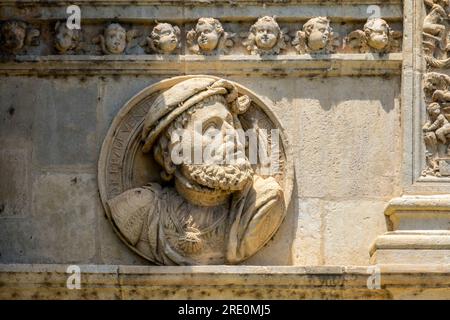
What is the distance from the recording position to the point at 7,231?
12578mm

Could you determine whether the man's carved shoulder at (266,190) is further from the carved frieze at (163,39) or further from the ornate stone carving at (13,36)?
the ornate stone carving at (13,36)

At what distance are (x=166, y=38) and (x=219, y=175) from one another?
1.06 metres

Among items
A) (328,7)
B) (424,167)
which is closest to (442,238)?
(424,167)

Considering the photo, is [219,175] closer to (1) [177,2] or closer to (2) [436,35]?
(1) [177,2]

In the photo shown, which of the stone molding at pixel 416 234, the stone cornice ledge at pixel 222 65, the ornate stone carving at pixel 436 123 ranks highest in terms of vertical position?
the stone cornice ledge at pixel 222 65

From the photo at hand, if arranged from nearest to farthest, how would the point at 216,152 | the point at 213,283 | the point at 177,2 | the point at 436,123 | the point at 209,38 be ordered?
the point at 213,283
the point at 216,152
the point at 436,123
the point at 209,38
the point at 177,2

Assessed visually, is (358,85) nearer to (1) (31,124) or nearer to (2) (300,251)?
(2) (300,251)

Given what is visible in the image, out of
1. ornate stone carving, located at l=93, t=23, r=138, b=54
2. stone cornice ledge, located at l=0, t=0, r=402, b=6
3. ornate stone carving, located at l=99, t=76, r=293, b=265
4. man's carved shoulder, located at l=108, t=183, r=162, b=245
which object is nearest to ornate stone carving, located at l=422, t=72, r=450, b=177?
stone cornice ledge, located at l=0, t=0, r=402, b=6

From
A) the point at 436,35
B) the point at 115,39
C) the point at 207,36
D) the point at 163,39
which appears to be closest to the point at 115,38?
the point at 115,39

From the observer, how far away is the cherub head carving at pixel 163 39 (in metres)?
12.7

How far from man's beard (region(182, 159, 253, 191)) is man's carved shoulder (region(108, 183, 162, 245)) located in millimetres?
321

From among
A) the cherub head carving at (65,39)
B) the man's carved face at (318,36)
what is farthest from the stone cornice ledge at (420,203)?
the cherub head carving at (65,39)

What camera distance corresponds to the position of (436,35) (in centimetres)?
1273
